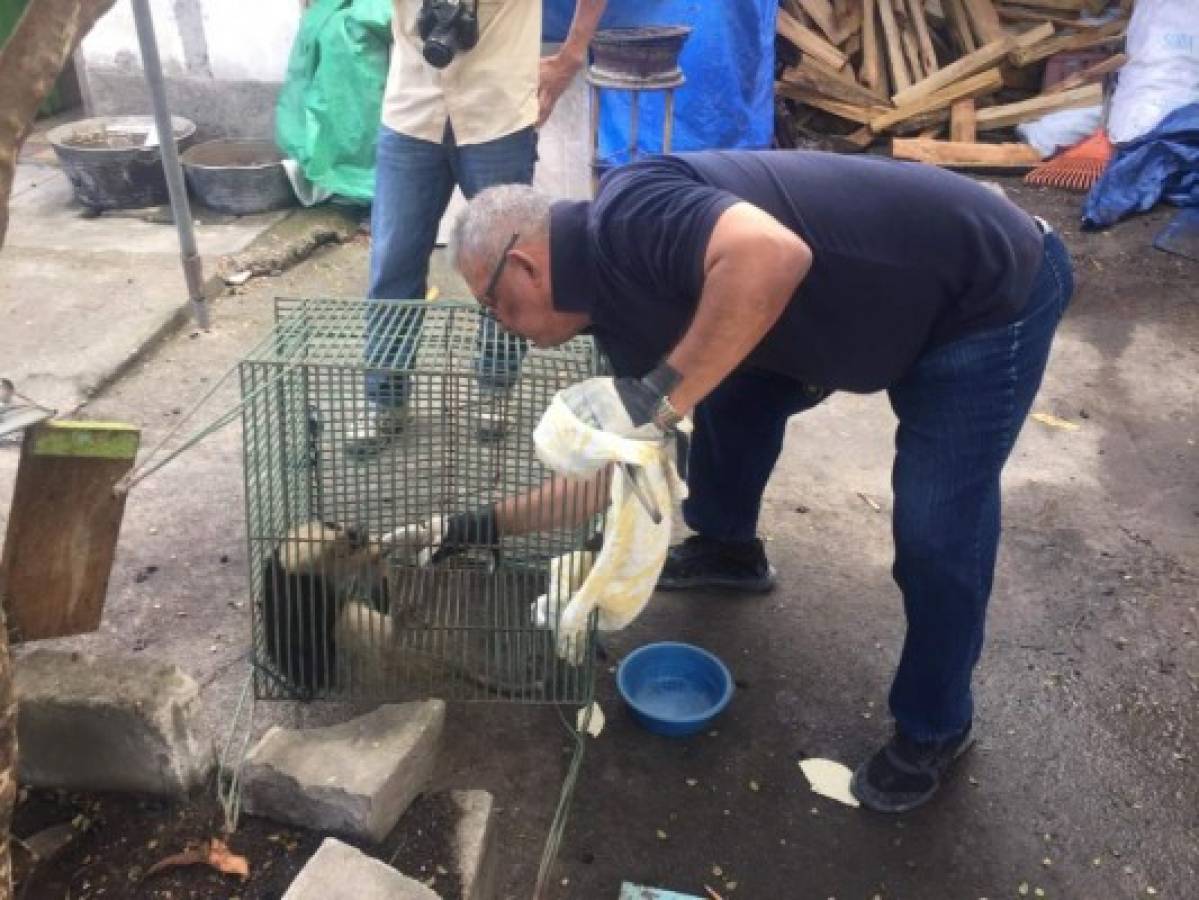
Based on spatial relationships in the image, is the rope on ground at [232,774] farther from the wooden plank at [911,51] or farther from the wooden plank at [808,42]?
the wooden plank at [911,51]

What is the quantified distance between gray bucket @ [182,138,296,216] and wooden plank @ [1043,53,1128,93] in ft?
18.9

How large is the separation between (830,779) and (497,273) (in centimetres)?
151

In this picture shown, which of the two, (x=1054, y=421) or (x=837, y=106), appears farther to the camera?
(x=837, y=106)

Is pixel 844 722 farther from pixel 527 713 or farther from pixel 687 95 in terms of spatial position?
pixel 687 95

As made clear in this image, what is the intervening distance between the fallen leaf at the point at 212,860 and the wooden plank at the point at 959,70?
295 inches

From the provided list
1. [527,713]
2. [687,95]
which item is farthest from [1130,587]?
[687,95]

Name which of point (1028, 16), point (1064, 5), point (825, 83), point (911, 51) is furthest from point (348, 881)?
point (1064, 5)

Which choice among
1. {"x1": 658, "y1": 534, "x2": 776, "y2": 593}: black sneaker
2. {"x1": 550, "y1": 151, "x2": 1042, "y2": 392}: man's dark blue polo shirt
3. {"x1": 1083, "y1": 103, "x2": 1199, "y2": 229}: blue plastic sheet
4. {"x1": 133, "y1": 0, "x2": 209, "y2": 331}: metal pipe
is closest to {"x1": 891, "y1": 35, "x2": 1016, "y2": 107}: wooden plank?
{"x1": 1083, "y1": 103, "x2": 1199, "y2": 229}: blue plastic sheet

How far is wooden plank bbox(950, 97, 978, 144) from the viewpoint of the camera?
7.85 m

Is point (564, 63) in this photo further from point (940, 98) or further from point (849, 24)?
point (849, 24)

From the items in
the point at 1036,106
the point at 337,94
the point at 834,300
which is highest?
the point at 834,300

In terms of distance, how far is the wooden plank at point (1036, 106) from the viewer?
25.0ft

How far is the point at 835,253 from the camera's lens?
6.67 ft

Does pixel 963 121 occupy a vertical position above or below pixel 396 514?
below
